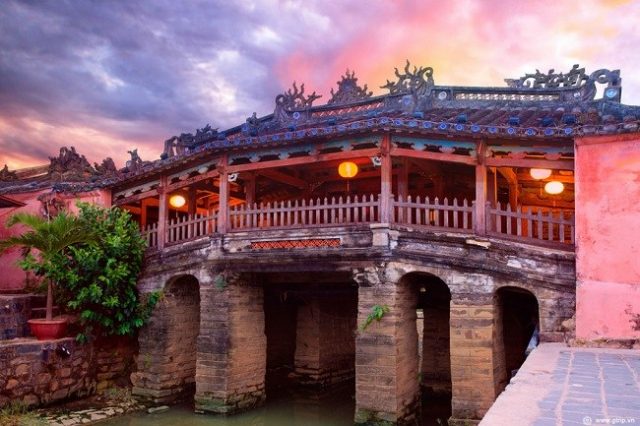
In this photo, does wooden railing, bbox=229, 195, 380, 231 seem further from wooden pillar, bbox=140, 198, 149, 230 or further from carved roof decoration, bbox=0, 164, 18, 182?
carved roof decoration, bbox=0, 164, 18, 182

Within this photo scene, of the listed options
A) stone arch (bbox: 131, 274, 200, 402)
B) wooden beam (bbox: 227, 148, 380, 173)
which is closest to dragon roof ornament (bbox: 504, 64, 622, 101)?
wooden beam (bbox: 227, 148, 380, 173)

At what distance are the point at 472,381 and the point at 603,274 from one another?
2.91 m

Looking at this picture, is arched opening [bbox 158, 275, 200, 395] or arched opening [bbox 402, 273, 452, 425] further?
arched opening [bbox 402, 273, 452, 425]

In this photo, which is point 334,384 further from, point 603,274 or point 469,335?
point 603,274

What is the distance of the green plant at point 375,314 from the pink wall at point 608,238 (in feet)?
11.1

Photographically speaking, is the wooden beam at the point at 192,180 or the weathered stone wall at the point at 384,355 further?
the wooden beam at the point at 192,180

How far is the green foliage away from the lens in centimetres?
1314

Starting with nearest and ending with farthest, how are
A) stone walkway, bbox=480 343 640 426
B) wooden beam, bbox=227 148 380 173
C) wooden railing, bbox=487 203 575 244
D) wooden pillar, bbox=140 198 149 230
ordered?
stone walkway, bbox=480 343 640 426 → wooden railing, bbox=487 203 575 244 → wooden beam, bbox=227 148 380 173 → wooden pillar, bbox=140 198 149 230

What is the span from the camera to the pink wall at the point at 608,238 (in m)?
9.11

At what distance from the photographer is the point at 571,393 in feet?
17.3

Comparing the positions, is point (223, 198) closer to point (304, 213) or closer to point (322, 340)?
point (304, 213)

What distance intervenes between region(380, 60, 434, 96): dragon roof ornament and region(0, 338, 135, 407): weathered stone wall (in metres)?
9.81

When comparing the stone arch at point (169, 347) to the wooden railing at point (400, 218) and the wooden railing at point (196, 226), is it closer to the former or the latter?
the wooden railing at point (196, 226)

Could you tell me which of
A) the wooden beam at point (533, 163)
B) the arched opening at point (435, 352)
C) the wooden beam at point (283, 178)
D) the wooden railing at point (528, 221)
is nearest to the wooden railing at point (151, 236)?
the wooden beam at point (283, 178)
